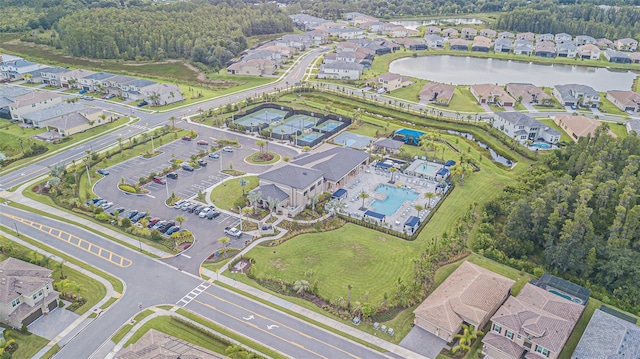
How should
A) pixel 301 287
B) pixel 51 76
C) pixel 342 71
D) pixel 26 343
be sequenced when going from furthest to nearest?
pixel 342 71, pixel 51 76, pixel 301 287, pixel 26 343

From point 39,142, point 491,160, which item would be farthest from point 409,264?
point 39,142

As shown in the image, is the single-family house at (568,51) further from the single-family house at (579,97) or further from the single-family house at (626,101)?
the single-family house at (579,97)

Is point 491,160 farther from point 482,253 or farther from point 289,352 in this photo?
point 289,352

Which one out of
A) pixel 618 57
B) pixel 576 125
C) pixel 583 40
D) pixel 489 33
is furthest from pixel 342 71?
pixel 583 40

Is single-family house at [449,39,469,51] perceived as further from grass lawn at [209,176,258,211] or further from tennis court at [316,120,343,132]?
grass lawn at [209,176,258,211]

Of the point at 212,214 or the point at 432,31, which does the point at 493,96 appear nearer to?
the point at 212,214

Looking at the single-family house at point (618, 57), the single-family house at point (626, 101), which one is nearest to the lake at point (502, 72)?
the single-family house at point (618, 57)
